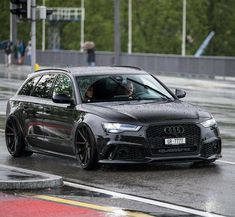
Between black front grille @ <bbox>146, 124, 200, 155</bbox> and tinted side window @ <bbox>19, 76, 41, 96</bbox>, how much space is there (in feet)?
10.0

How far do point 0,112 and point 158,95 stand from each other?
36.4ft

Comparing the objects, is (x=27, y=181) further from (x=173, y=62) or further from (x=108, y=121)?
(x=173, y=62)

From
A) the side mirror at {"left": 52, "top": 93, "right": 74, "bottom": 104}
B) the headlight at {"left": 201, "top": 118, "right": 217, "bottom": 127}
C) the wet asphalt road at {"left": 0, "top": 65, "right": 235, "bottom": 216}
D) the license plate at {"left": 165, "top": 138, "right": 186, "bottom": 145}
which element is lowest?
the wet asphalt road at {"left": 0, "top": 65, "right": 235, "bottom": 216}

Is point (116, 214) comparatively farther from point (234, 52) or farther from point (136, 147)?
point (234, 52)

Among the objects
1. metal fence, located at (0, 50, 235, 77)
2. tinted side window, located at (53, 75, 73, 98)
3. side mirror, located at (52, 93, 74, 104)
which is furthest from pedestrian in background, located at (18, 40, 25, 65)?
side mirror, located at (52, 93, 74, 104)

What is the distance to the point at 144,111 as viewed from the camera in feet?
43.9

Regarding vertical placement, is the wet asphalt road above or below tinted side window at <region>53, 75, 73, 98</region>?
below

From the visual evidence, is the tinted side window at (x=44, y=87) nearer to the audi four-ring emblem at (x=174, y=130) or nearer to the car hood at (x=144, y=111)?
the car hood at (x=144, y=111)

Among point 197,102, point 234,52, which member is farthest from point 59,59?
point 234,52

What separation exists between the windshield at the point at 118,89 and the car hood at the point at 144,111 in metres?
0.31

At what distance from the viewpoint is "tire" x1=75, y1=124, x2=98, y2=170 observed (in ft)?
43.7

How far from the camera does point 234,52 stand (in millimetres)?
111375

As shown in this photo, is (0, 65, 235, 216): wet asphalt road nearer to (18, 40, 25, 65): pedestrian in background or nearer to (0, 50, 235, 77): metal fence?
(0, 50, 235, 77): metal fence

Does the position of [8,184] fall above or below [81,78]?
below
